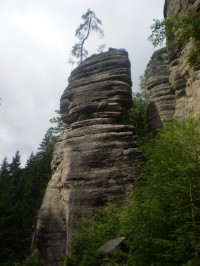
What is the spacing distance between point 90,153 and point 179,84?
273 inches

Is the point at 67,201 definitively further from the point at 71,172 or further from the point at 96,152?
the point at 96,152

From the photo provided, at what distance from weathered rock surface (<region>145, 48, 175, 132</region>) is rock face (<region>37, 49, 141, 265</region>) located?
331cm

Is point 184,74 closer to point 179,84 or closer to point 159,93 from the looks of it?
point 179,84

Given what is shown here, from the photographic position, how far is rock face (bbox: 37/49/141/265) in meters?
19.4

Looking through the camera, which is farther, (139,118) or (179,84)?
(139,118)

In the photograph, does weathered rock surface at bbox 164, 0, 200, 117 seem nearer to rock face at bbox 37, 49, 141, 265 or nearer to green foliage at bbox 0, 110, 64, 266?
rock face at bbox 37, 49, 141, 265

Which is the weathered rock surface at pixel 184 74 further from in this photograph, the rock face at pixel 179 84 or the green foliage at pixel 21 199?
the green foliage at pixel 21 199

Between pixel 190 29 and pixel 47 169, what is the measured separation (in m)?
29.6

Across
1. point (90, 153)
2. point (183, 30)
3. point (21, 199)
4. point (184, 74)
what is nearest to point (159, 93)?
point (184, 74)

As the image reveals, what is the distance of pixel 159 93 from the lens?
86.2 ft

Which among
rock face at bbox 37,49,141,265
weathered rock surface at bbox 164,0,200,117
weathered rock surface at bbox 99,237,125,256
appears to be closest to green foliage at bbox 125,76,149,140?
rock face at bbox 37,49,141,265

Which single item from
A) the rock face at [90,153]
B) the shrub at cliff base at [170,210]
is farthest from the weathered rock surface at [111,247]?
the rock face at [90,153]

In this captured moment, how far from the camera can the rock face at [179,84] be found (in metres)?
15.7

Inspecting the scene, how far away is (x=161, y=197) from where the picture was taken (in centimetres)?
1113
